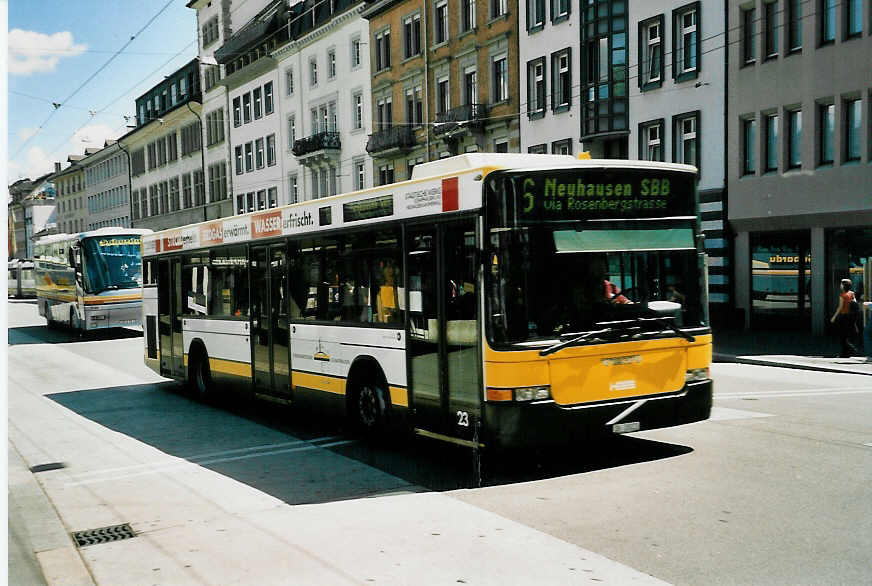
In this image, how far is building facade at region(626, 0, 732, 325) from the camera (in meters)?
28.2

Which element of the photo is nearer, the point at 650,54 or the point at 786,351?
the point at 786,351

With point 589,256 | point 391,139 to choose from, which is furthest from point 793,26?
point 391,139

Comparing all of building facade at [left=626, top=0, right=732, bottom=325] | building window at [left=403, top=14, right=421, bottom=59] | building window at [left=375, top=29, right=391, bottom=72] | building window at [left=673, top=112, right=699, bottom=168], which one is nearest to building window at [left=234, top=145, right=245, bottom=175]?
building window at [left=375, top=29, right=391, bottom=72]

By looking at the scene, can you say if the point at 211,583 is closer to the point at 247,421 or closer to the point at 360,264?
the point at 360,264

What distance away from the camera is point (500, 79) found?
124 ft

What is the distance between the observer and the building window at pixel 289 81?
55406 millimetres

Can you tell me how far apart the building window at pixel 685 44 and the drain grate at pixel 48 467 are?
2317 centimetres

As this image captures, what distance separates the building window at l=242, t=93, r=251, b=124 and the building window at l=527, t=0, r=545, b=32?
2979cm

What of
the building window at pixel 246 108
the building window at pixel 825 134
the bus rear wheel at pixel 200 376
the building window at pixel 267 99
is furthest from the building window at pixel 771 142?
the building window at pixel 246 108

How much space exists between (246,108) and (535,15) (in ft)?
101

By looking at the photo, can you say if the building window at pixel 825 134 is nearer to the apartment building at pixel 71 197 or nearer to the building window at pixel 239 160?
the building window at pixel 239 160

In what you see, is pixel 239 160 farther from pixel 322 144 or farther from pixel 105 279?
pixel 105 279

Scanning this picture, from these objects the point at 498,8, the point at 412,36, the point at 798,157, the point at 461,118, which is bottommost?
the point at 798,157

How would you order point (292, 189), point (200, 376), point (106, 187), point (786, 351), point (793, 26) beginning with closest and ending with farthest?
1. point (200, 376)
2. point (786, 351)
3. point (793, 26)
4. point (292, 189)
5. point (106, 187)
